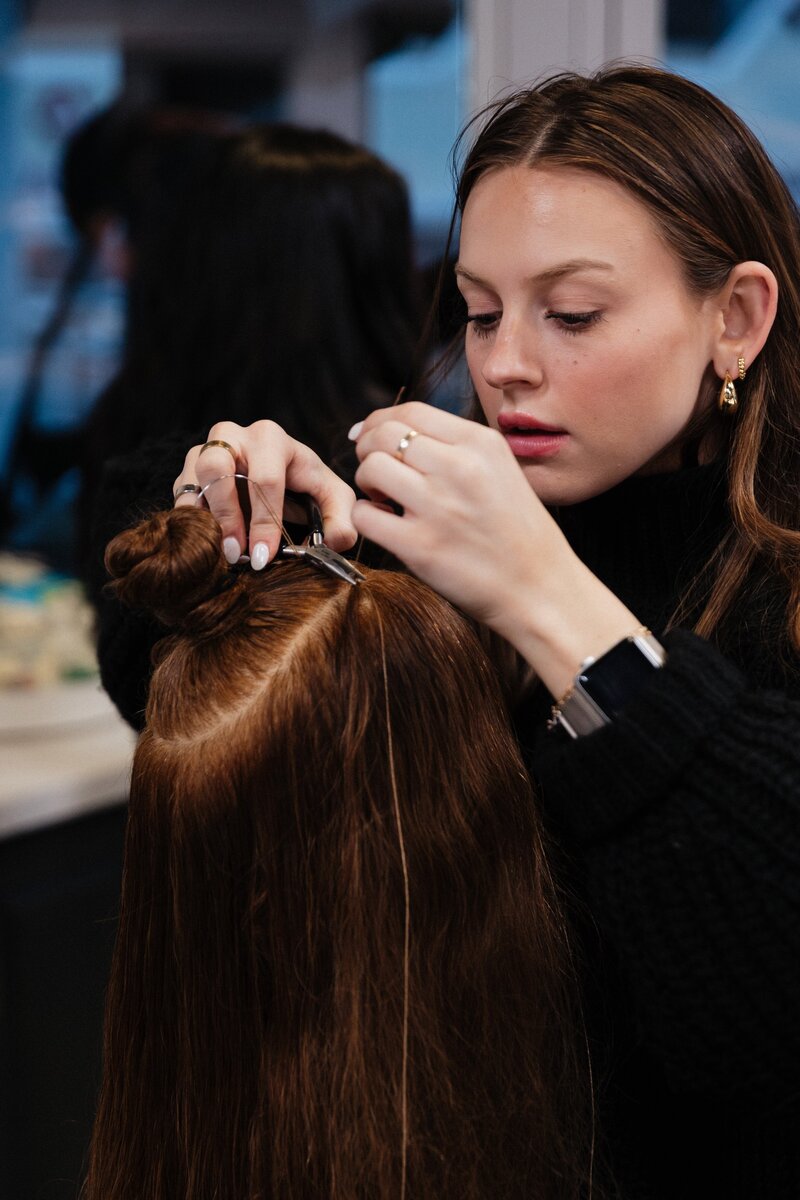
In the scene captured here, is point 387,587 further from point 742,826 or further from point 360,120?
point 360,120

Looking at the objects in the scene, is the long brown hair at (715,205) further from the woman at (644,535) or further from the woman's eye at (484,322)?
the woman's eye at (484,322)

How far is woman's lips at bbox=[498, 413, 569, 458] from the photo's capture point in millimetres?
1050

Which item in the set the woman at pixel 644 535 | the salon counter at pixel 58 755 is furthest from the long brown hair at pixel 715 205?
the salon counter at pixel 58 755

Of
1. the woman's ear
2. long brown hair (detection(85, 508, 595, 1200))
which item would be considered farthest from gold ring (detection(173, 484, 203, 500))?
the woman's ear

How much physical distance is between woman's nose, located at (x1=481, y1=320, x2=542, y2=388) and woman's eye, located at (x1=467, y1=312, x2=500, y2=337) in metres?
0.05

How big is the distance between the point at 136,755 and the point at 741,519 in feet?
1.82

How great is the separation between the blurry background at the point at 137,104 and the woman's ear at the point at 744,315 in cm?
120

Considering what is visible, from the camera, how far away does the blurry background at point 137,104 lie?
2082 millimetres

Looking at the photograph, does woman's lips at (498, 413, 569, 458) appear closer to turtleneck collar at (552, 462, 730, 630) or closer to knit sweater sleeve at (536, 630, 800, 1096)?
turtleneck collar at (552, 462, 730, 630)

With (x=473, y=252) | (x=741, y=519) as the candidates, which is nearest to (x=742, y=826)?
(x=741, y=519)

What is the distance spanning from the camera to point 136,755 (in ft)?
3.08

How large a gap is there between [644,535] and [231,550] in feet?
1.29

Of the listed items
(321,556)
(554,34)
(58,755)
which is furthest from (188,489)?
(554,34)

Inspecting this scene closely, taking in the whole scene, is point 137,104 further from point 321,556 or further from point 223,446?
point 321,556
